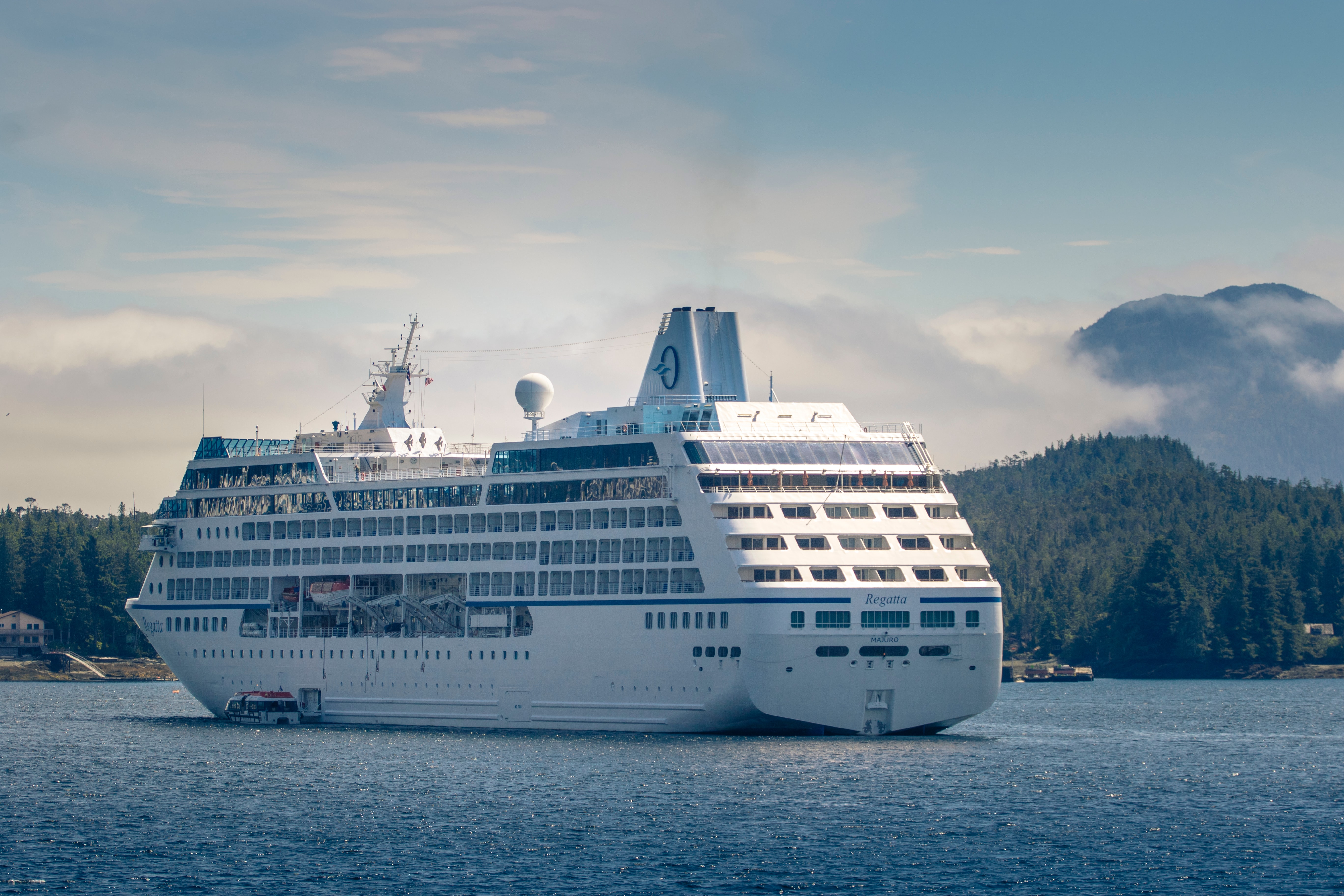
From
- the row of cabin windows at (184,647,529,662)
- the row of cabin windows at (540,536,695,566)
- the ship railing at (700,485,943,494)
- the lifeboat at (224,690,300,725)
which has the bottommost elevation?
the lifeboat at (224,690,300,725)

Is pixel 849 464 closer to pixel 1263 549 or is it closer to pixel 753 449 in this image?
pixel 753 449

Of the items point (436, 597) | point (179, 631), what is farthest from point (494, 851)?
point (179, 631)

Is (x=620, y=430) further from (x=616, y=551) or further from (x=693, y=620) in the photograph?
(x=693, y=620)

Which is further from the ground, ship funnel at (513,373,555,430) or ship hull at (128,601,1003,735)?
ship funnel at (513,373,555,430)

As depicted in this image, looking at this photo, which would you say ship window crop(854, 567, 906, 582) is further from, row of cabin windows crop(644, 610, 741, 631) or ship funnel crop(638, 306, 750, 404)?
ship funnel crop(638, 306, 750, 404)

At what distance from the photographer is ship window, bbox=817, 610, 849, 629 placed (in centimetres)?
6588

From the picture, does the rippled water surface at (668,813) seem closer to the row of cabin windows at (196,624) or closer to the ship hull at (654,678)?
the ship hull at (654,678)

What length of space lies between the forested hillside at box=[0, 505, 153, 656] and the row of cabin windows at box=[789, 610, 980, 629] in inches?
4715

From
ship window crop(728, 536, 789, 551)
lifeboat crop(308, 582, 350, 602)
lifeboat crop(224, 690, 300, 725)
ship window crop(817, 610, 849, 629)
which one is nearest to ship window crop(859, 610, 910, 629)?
ship window crop(817, 610, 849, 629)

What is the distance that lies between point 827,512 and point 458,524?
18.4 metres

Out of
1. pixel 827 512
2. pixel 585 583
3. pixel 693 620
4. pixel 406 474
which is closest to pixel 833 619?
pixel 827 512

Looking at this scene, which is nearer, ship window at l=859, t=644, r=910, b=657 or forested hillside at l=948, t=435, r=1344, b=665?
ship window at l=859, t=644, r=910, b=657

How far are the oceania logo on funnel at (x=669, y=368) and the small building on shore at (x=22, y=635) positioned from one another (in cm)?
10999

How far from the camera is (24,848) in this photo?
49.7 m
